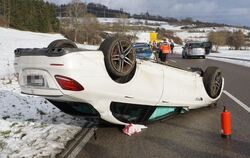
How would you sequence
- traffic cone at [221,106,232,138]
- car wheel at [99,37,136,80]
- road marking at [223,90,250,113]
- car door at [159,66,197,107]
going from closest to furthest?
1. car wheel at [99,37,136,80]
2. traffic cone at [221,106,232,138]
3. car door at [159,66,197,107]
4. road marking at [223,90,250,113]

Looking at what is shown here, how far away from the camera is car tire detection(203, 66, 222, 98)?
28.2 ft

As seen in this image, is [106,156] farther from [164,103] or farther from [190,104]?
[190,104]

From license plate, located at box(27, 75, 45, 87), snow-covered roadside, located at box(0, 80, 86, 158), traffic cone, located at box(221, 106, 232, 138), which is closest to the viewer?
license plate, located at box(27, 75, 45, 87)

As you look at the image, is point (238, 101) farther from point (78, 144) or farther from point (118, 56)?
point (78, 144)

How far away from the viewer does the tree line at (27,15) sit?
68363 mm

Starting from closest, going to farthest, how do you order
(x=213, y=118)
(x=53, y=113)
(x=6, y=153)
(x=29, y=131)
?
(x=6, y=153), (x=29, y=131), (x=213, y=118), (x=53, y=113)

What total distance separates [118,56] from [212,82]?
132 inches

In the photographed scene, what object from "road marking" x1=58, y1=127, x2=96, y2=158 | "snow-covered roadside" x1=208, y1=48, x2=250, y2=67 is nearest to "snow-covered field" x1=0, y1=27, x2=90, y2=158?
"road marking" x1=58, y1=127, x2=96, y2=158

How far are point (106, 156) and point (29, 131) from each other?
2048 mm

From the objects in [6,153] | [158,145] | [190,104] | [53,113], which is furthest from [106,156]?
[53,113]

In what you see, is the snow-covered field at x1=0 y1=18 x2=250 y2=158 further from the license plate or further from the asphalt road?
the license plate

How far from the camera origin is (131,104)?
20.8 feet

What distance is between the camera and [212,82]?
8.59 m

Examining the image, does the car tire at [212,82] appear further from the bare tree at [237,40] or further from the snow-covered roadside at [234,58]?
the bare tree at [237,40]
